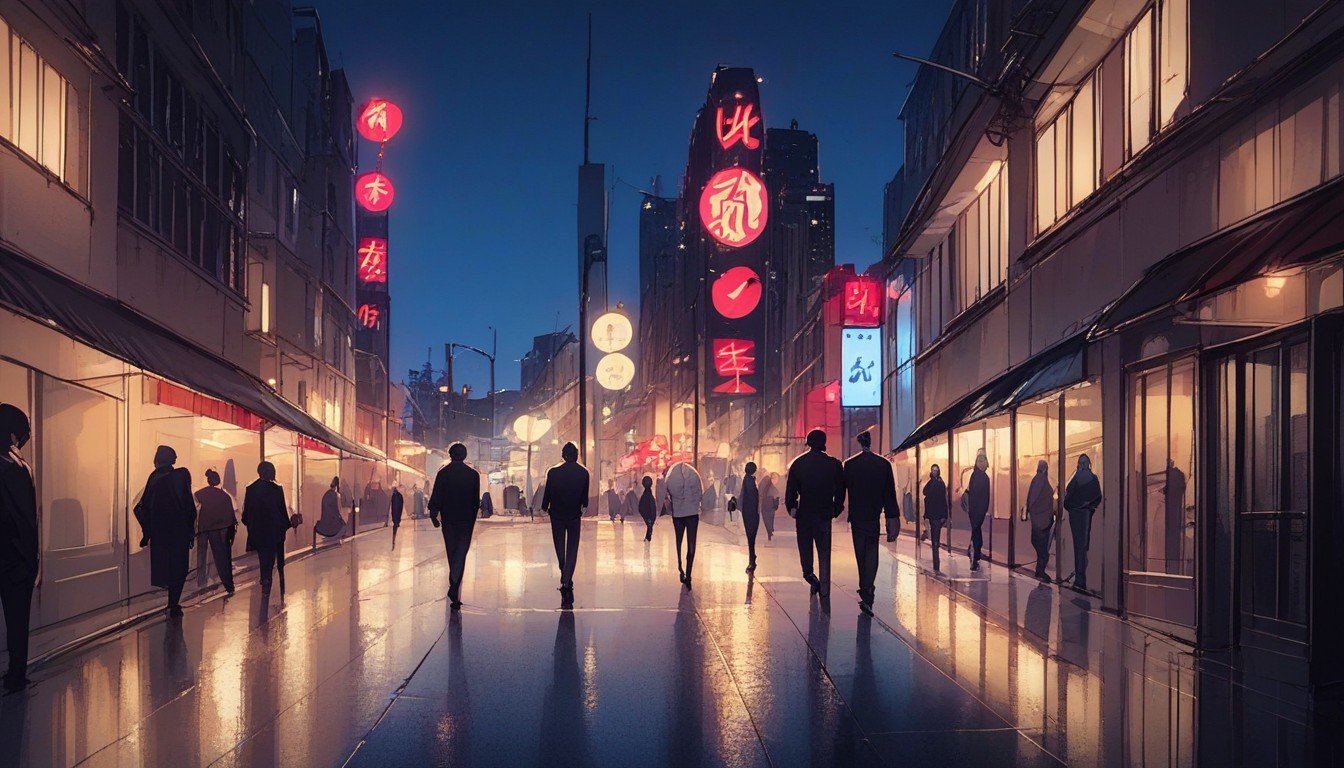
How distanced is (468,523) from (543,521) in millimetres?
35997

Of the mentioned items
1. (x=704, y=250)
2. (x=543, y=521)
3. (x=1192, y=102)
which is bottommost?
(x=543, y=521)

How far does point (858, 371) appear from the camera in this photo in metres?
37.0

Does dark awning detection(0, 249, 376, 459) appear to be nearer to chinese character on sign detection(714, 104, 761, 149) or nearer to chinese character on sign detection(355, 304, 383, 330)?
chinese character on sign detection(714, 104, 761, 149)

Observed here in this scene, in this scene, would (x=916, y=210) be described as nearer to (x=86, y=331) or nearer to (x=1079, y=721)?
(x=86, y=331)

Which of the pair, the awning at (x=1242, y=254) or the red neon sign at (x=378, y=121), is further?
the red neon sign at (x=378, y=121)

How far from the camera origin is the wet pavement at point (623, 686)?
21.9 feet

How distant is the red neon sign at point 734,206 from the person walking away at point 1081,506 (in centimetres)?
2293

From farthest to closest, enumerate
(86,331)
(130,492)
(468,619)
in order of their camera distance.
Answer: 1. (130,492)
2. (468,619)
3. (86,331)

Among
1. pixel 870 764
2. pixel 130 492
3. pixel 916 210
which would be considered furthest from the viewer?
pixel 916 210

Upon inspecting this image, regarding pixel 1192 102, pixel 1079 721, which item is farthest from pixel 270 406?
pixel 1079 721

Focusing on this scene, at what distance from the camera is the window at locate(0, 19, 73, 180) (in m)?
12.9

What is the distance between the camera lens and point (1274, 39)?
1100 cm


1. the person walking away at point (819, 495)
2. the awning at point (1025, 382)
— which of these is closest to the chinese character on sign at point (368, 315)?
the awning at point (1025, 382)

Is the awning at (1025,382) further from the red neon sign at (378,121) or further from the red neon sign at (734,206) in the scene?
the red neon sign at (378,121)
